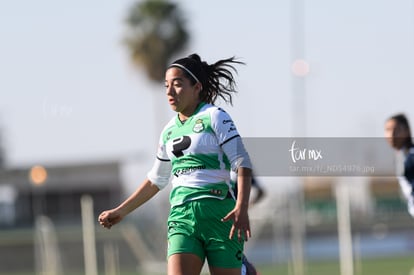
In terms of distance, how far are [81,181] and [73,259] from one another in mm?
18704

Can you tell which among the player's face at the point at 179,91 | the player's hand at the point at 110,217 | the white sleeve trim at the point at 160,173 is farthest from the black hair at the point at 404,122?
the player's hand at the point at 110,217

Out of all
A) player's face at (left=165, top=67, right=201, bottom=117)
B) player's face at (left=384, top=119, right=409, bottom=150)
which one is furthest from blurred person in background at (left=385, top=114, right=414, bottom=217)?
player's face at (left=165, top=67, right=201, bottom=117)

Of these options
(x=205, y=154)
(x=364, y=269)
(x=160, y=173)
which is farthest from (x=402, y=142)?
(x=364, y=269)

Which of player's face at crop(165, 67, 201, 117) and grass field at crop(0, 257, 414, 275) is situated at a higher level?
player's face at crop(165, 67, 201, 117)

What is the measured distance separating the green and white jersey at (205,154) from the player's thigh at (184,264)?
37 cm

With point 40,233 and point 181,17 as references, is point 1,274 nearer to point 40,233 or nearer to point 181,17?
point 40,233

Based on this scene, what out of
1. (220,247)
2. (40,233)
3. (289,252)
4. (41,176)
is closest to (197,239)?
(220,247)

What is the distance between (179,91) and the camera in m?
8.04

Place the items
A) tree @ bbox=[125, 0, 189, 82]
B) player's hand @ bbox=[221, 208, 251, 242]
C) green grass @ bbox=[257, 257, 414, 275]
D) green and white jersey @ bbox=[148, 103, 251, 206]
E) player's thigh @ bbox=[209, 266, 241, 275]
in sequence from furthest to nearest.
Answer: tree @ bbox=[125, 0, 189, 82]
green grass @ bbox=[257, 257, 414, 275]
player's thigh @ bbox=[209, 266, 241, 275]
green and white jersey @ bbox=[148, 103, 251, 206]
player's hand @ bbox=[221, 208, 251, 242]

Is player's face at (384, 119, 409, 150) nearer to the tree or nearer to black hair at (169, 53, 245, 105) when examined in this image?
black hair at (169, 53, 245, 105)

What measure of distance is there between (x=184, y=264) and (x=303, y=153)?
11.8 ft

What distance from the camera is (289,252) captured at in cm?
3297

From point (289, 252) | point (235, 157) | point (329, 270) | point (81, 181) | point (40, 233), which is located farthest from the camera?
point (81, 181)

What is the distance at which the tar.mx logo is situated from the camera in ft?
36.1
